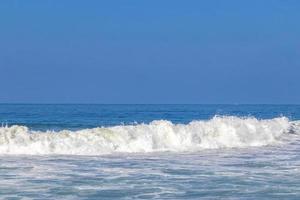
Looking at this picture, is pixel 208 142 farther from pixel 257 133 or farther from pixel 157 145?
pixel 257 133

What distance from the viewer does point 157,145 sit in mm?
24672

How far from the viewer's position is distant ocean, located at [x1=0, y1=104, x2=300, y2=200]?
44.4 feet

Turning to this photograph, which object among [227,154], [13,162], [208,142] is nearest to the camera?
[13,162]

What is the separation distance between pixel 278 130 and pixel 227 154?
478 inches

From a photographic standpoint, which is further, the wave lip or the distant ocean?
the wave lip

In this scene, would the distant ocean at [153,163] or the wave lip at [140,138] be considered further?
the wave lip at [140,138]

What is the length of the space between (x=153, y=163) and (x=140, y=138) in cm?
612

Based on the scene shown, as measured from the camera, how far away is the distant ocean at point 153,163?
13.5m

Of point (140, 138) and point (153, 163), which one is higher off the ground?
point (140, 138)

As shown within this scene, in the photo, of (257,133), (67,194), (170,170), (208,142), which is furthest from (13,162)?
(257,133)

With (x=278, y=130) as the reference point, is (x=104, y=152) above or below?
below

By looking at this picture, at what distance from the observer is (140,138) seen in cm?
2480

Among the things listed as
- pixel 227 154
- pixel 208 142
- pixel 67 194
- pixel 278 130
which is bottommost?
pixel 67 194

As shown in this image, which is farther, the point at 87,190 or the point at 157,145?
the point at 157,145
